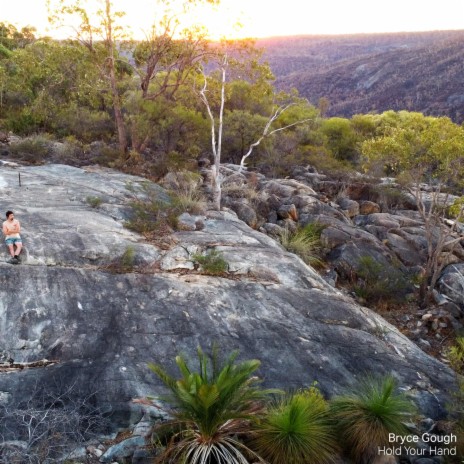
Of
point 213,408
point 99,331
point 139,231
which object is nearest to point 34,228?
point 139,231

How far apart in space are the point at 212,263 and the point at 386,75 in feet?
252

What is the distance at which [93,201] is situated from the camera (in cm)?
990

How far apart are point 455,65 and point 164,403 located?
73.6 meters

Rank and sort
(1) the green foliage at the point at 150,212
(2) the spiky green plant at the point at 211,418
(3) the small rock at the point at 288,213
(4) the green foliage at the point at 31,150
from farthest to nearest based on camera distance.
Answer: (4) the green foliage at the point at 31,150
(3) the small rock at the point at 288,213
(1) the green foliage at the point at 150,212
(2) the spiky green plant at the point at 211,418

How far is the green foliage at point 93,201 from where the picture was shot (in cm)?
988

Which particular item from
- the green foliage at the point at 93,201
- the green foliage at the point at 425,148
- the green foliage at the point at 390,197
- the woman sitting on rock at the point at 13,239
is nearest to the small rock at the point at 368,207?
the green foliage at the point at 390,197

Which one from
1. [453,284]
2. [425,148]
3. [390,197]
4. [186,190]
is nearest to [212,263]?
[186,190]

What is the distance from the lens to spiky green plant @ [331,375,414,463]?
4.88m

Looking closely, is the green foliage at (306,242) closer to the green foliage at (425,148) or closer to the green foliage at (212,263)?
the green foliage at (425,148)

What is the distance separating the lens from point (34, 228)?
791 centimetres

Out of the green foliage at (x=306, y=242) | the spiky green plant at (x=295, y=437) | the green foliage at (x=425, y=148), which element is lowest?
the green foliage at (x=306, y=242)

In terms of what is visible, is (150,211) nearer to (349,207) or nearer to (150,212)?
(150,212)

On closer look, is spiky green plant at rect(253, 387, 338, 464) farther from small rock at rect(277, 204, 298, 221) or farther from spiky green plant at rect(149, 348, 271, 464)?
small rock at rect(277, 204, 298, 221)

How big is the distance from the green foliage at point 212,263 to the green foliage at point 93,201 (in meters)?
2.93
